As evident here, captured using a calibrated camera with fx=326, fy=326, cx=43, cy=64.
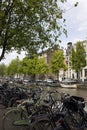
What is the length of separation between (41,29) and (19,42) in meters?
1.44

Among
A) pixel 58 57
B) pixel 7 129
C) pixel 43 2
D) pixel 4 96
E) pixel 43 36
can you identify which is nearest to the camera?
pixel 7 129

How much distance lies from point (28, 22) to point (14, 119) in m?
9.00

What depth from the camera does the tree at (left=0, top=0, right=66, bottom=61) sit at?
53.6ft

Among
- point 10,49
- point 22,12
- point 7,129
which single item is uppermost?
point 22,12

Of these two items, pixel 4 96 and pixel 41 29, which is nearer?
pixel 4 96

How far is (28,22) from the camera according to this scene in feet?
55.7

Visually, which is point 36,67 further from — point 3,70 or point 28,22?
point 28,22

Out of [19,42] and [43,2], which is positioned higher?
[43,2]

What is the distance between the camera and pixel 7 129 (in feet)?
29.1

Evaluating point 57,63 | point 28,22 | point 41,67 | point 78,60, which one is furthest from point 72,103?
point 41,67

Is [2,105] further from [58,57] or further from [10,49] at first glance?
[58,57]

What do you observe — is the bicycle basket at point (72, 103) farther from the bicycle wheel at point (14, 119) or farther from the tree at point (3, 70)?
the tree at point (3, 70)

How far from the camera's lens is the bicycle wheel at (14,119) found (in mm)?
8641

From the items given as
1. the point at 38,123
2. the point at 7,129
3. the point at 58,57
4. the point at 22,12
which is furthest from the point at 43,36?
the point at 58,57
